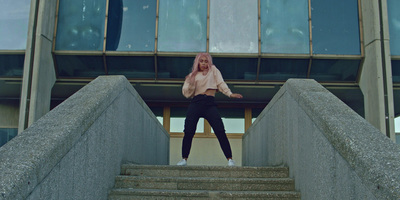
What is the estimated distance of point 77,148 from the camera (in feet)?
13.1

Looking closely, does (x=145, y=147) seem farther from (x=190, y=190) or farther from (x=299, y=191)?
(x=299, y=191)

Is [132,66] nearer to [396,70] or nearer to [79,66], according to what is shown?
[79,66]

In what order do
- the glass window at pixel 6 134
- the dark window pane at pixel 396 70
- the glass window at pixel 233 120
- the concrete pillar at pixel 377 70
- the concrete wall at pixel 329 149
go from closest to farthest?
the concrete wall at pixel 329 149 → the concrete pillar at pixel 377 70 → the dark window pane at pixel 396 70 → the glass window at pixel 6 134 → the glass window at pixel 233 120

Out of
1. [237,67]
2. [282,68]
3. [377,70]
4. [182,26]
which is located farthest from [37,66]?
[377,70]

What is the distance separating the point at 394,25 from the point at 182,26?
623cm

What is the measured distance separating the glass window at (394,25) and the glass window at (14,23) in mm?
10662

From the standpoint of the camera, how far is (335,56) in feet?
42.7

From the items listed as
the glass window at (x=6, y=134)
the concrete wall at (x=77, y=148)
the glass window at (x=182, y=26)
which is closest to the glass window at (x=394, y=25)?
the glass window at (x=182, y=26)

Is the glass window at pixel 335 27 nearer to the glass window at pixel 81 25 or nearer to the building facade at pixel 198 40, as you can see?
the building facade at pixel 198 40

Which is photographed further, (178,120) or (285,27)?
(178,120)

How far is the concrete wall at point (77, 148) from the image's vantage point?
313 cm

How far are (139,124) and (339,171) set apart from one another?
4085 mm

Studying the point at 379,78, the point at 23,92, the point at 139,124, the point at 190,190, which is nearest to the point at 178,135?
the point at 23,92

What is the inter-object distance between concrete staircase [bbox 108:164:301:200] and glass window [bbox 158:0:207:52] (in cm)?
788
